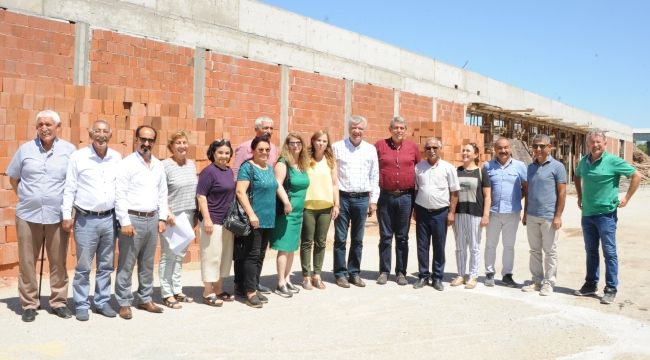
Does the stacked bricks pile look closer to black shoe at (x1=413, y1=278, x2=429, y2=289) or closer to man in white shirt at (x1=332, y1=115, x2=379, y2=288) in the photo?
man in white shirt at (x1=332, y1=115, x2=379, y2=288)

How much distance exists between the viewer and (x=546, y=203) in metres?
5.97

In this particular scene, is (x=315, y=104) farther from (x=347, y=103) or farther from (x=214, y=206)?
(x=214, y=206)

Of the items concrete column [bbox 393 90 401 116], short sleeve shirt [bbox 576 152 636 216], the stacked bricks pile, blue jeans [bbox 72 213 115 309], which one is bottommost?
blue jeans [bbox 72 213 115 309]

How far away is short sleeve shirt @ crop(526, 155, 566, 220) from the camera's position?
5.98 m

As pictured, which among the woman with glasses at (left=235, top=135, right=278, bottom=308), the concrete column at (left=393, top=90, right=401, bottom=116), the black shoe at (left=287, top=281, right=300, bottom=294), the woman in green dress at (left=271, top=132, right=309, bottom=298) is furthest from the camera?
the concrete column at (left=393, top=90, right=401, bottom=116)

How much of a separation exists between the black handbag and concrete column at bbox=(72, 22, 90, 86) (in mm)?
4682

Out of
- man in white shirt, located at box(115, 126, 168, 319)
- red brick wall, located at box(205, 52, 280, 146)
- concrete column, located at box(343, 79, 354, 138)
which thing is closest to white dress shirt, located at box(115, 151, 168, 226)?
man in white shirt, located at box(115, 126, 168, 319)

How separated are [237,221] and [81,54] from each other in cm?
495

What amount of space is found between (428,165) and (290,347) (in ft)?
8.93

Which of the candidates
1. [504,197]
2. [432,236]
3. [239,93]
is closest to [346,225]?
[432,236]

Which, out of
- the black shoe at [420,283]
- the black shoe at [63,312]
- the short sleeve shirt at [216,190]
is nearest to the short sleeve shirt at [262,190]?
the short sleeve shirt at [216,190]

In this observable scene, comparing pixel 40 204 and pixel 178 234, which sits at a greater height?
pixel 40 204

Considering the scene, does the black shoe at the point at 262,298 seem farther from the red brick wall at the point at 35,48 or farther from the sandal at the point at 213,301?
the red brick wall at the point at 35,48

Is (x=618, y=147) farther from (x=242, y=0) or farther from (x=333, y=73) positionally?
(x=242, y=0)
